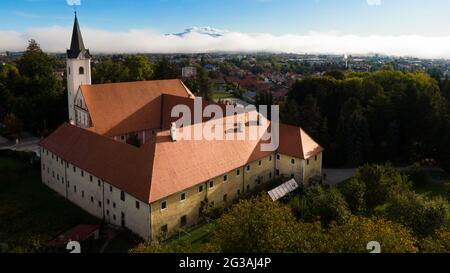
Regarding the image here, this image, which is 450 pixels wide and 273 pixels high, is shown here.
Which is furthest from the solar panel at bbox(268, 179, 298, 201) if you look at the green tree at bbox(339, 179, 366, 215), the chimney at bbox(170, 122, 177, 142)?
the chimney at bbox(170, 122, 177, 142)

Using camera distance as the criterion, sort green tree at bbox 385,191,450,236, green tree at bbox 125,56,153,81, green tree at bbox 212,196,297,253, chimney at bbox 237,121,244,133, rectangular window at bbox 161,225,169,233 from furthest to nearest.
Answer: green tree at bbox 125,56,153,81 → chimney at bbox 237,121,244,133 → rectangular window at bbox 161,225,169,233 → green tree at bbox 385,191,450,236 → green tree at bbox 212,196,297,253

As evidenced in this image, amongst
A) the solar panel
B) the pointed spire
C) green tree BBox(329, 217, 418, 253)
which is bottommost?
the solar panel

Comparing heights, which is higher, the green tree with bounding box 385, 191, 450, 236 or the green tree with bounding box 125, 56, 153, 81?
the green tree with bounding box 125, 56, 153, 81

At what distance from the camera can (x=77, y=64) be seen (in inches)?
1725

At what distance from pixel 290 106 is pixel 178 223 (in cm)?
2429

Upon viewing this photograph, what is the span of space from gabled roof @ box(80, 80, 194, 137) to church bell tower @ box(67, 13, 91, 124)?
3.28 meters

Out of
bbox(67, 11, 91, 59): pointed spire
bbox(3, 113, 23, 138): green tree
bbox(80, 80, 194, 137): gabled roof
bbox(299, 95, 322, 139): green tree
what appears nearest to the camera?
bbox(80, 80, 194, 137): gabled roof

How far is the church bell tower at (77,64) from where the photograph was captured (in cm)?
4350

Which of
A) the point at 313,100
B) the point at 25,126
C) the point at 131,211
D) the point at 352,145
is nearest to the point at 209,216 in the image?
the point at 131,211

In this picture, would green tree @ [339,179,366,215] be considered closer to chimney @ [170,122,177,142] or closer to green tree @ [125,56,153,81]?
chimney @ [170,122,177,142]

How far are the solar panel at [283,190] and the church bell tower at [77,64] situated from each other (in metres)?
24.5

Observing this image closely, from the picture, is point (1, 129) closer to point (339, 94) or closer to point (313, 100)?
point (313, 100)

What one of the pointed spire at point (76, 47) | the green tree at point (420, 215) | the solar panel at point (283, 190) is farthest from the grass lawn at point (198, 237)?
the pointed spire at point (76, 47)

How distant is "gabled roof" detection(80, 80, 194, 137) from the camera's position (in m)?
40.7
